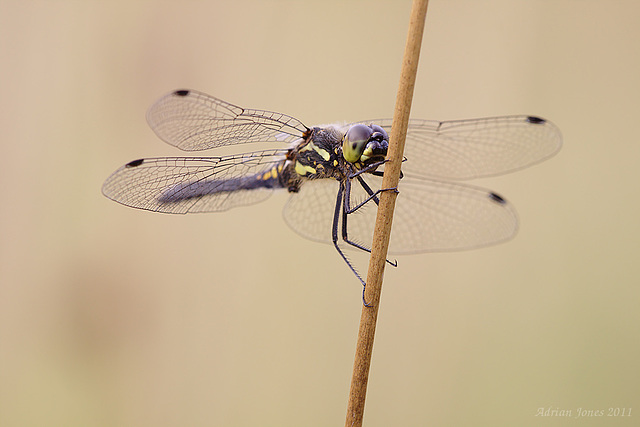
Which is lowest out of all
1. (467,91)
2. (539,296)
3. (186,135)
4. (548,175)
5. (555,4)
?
(539,296)

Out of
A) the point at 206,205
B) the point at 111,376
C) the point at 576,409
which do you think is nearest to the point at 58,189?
the point at 111,376

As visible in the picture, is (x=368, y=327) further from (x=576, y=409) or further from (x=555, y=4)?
(x=555, y=4)

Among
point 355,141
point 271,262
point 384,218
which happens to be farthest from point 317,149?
point 271,262

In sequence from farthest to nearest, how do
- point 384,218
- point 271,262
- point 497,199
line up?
point 271,262, point 497,199, point 384,218

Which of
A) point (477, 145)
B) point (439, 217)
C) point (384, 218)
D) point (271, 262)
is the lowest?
point (271, 262)

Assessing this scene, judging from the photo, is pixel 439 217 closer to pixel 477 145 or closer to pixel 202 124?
pixel 477 145

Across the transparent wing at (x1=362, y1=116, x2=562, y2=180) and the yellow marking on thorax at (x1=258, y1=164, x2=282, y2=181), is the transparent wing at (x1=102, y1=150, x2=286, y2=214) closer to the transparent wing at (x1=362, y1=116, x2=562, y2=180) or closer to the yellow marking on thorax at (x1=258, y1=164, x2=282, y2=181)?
A: the yellow marking on thorax at (x1=258, y1=164, x2=282, y2=181)
